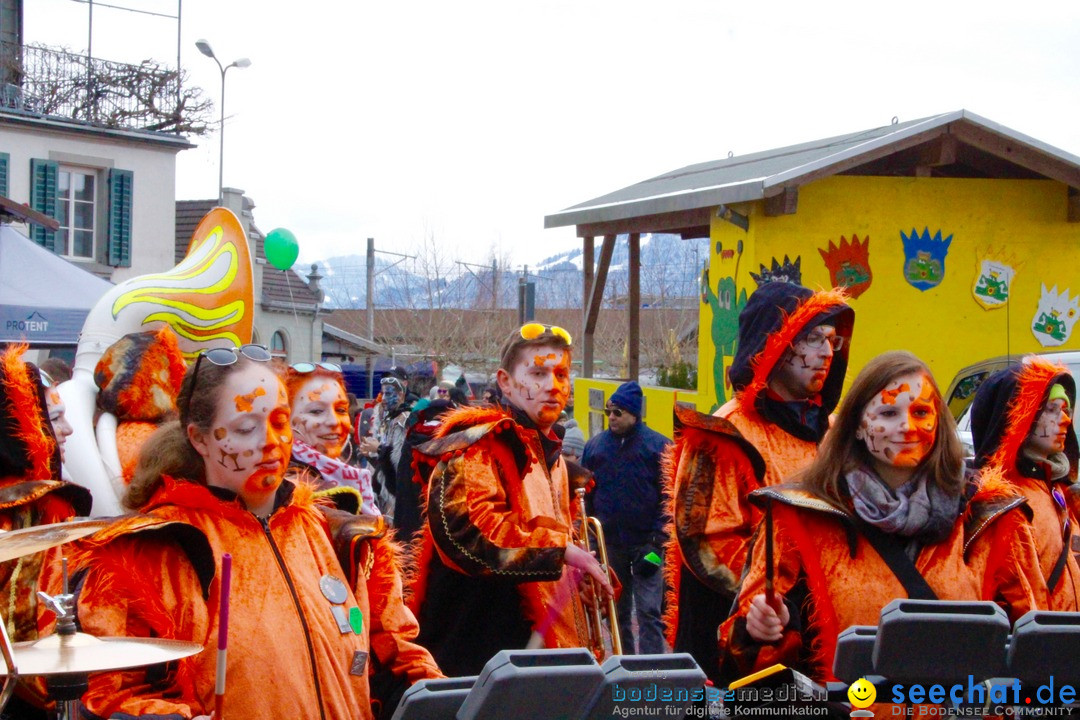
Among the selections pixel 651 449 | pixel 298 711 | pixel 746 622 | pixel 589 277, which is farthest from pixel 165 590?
pixel 589 277

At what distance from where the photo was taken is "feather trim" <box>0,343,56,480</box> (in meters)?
3.69

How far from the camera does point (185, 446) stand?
113 inches

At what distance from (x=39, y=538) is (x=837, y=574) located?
2071 mm

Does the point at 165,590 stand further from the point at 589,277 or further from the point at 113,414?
the point at 589,277

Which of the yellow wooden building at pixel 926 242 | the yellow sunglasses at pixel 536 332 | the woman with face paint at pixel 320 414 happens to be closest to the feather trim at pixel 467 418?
the yellow sunglasses at pixel 536 332

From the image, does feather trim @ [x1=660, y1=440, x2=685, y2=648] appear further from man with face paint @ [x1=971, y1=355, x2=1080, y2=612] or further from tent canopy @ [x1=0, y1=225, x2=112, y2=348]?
tent canopy @ [x1=0, y1=225, x2=112, y2=348]

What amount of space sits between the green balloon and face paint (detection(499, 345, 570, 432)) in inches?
263

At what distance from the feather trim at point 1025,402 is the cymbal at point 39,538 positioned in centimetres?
332

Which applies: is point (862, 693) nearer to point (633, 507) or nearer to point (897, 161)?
point (633, 507)

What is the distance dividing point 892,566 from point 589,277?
35.7ft

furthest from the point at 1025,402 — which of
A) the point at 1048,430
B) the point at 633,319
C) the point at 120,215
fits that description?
the point at 120,215

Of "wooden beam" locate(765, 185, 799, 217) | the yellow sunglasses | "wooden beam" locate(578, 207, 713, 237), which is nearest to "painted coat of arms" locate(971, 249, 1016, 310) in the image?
"wooden beam" locate(765, 185, 799, 217)

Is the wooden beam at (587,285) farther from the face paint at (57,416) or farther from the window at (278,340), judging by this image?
the window at (278,340)

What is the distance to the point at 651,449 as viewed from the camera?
7793 mm
